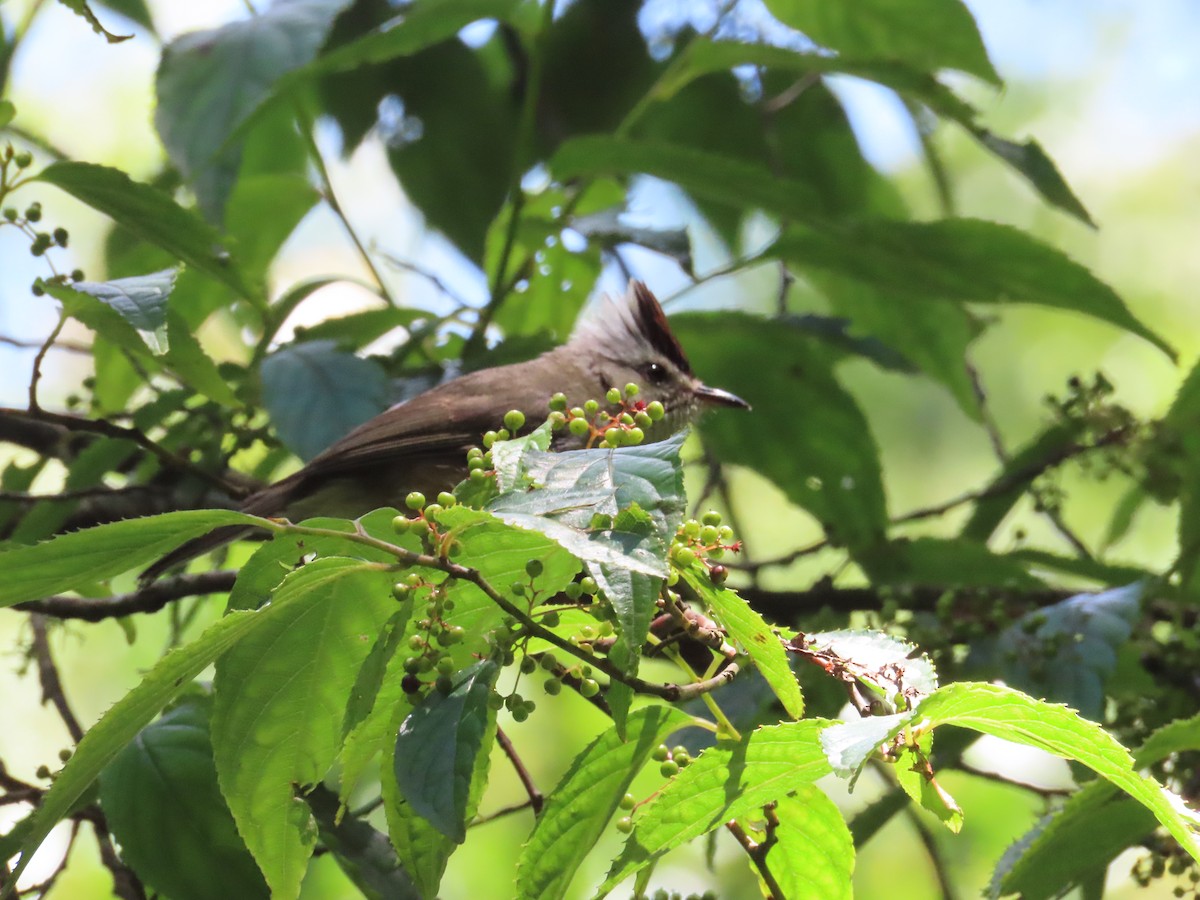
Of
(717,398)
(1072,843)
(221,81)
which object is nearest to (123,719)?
(1072,843)

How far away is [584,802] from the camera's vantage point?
2.06 metres

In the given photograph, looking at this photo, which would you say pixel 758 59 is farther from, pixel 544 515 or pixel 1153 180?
pixel 1153 180

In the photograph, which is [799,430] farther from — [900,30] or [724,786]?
[724,786]

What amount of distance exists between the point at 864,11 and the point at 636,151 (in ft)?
2.84

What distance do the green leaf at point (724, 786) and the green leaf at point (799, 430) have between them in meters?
2.33

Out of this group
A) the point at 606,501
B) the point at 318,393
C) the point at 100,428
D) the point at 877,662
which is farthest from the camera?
the point at 318,393

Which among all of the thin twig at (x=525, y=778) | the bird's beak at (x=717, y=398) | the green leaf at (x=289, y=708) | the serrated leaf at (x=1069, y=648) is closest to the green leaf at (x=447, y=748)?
the green leaf at (x=289, y=708)

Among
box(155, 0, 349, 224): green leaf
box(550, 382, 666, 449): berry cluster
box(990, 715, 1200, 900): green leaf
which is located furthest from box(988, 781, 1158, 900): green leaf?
box(155, 0, 349, 224): green leaf

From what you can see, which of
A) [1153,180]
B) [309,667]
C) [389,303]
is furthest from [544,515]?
[1153,180]

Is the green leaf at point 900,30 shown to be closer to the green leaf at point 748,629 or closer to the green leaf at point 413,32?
the green leaf at point 413,32

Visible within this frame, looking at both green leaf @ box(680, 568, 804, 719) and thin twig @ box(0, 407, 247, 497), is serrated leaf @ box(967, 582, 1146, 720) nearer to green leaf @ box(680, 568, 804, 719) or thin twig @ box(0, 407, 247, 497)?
green leaf @ box(680, 568, 804, 719)

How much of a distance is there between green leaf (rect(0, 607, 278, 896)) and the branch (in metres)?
1.12

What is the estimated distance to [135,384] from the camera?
4.09 meters

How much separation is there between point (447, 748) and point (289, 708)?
337mm
